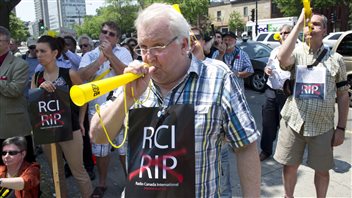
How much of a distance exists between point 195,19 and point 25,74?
49273 mm

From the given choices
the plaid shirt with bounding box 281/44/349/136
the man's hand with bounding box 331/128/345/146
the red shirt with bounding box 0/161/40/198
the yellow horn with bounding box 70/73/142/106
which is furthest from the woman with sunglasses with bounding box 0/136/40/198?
the man's hand with bounding box 331/128/345/146

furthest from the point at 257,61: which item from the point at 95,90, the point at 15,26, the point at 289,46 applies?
the point at 15,26

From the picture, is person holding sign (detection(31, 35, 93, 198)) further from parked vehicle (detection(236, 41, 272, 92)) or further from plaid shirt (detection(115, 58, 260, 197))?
parked vehicle (detection(236, 41, 272, 92))

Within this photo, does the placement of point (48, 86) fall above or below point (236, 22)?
below

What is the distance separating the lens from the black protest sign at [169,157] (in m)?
1.52

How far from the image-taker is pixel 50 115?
11.1 feet

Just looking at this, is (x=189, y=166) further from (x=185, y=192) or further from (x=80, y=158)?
(x=80, y=158)

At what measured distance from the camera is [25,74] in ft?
12.7

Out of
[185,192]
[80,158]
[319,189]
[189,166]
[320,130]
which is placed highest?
[189,166]

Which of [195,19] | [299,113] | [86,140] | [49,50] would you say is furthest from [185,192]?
[195,19]

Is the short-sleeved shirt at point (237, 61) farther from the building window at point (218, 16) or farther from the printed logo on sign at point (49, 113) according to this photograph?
the building window at point (218, 16)

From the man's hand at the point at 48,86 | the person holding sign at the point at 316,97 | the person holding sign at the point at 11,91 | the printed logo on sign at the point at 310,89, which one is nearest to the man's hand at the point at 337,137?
the person holding sign at the point at 316,97

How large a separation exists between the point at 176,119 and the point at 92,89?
39 cm

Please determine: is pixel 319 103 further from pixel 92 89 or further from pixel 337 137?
pixel 92 89
